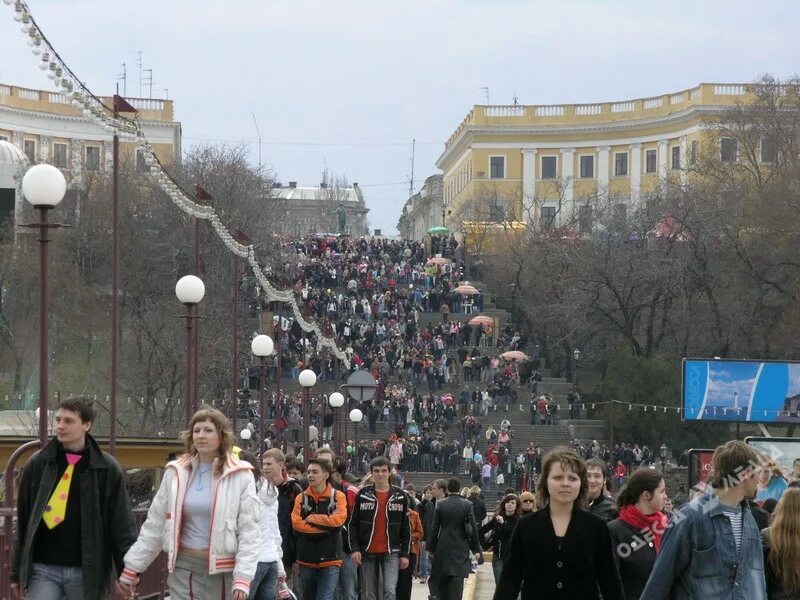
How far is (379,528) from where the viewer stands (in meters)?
16.9

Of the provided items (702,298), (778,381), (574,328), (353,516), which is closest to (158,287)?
(574,328)

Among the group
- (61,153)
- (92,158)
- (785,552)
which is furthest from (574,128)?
(785,552)

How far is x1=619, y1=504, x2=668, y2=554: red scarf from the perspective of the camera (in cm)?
1073

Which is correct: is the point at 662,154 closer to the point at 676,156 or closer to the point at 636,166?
the point at 676,156

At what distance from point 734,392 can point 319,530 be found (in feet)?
82.3

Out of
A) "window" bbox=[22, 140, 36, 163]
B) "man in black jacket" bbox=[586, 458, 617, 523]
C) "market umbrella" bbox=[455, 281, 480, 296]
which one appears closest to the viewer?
"man in black jacket" bbox=[586, 458, 617, 523]

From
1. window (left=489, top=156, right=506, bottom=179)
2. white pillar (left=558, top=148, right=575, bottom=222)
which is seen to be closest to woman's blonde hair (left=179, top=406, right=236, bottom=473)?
white pillar (left=558, top=148, right=575, bottom=222)

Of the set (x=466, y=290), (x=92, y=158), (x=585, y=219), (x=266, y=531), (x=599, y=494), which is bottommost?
(x=266, y=531)

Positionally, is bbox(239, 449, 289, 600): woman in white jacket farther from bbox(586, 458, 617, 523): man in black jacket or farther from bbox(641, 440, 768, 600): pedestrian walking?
bbox(641, 440, 768, 600): pedestrian walking

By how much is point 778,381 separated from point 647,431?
2467 centimetres

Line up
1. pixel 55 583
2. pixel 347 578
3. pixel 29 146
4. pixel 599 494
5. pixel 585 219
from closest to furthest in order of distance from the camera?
1. pixel 55 583
2. pixel 599 494
3. pixel 347 578
4. pixel 585 219
5. pixel 29 146

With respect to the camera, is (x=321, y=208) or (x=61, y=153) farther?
(x=321, y=208)

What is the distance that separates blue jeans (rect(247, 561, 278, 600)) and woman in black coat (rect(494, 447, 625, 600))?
3.36 m

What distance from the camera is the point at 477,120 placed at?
422 feet
